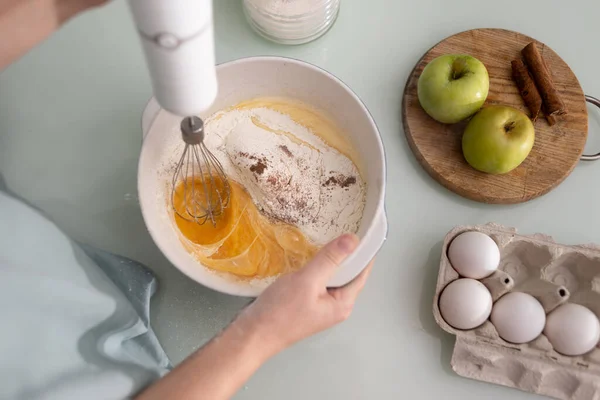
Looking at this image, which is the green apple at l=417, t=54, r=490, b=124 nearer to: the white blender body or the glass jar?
the glass jar

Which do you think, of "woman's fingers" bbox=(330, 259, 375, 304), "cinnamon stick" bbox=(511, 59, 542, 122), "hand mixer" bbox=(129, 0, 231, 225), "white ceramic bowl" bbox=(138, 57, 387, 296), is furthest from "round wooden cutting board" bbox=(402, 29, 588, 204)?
"hand mixer" bbox=(129, 0, 231, 225)

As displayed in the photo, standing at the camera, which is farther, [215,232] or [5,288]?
[215,232]

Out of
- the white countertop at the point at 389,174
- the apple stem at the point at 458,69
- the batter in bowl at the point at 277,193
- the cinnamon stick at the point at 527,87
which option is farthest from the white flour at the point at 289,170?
the cinnamon stick at the point at 527,87

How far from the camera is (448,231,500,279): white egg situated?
0.79 m

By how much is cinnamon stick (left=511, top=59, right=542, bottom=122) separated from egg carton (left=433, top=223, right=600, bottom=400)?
23 cm

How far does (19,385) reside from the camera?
0.53 metres

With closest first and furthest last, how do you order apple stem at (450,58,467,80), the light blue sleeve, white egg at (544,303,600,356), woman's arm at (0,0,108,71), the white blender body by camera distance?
the white blender body
the light blue sleeve
woman's arm at (0,0,108,71)
white egg at (544,303,600,356)
apple stem at (450,58,467,80)

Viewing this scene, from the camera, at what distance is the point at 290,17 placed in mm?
927

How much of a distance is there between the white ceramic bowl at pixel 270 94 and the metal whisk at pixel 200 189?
3 cm

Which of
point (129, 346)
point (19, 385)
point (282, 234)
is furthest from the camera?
point (282, 234)

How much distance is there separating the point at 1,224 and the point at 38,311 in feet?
0.34

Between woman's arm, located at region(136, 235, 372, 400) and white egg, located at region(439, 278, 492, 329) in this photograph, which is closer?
woman's arm, located at region(136, 235, 372, 400)

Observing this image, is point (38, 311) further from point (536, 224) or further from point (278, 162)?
point (536, 224)

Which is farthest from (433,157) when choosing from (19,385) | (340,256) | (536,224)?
(19,385)
